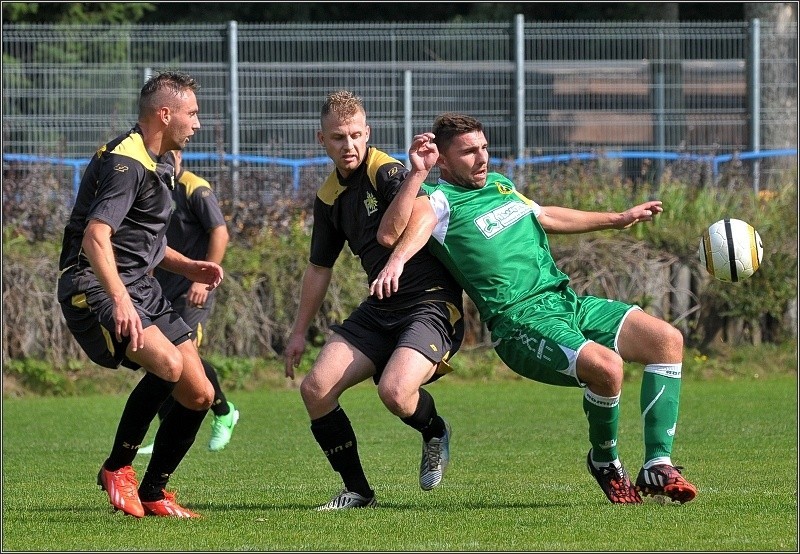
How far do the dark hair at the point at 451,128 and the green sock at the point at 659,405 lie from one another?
59.2 inches

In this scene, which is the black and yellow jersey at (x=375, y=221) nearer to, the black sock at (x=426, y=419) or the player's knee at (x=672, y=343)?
the black sock at (x=426, y=419)

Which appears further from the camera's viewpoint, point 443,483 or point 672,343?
point 443,483

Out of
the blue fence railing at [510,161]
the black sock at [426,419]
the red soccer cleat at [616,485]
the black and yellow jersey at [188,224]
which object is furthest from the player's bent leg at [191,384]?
the blue fence railing at [510,161]

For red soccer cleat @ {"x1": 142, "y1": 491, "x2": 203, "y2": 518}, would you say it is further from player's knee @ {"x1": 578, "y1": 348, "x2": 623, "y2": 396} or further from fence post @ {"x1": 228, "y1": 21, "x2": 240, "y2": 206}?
fence post @ {"x1": 228, "y1": 21, "x2": 240, "y2": 206}

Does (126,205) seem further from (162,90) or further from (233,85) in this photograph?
(233,85)

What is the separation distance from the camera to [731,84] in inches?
709

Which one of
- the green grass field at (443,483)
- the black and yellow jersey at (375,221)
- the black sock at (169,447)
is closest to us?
the green grass field at (443,483)

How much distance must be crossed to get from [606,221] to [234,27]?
10.8 m

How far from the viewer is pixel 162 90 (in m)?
6.29

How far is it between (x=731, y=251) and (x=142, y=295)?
304cm

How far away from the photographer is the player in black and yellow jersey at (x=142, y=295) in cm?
605

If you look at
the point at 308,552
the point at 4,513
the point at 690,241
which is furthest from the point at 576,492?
the point at 690,241

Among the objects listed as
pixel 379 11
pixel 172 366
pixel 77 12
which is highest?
pixel 379 11

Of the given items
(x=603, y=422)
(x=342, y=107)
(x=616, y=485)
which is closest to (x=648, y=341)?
(x=603, y=422)
